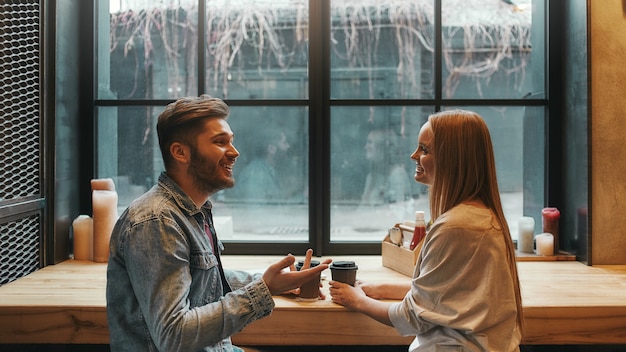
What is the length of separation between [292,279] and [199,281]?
239mm

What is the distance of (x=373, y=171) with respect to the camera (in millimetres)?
2791

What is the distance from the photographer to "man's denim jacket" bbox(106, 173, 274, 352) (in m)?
1.23

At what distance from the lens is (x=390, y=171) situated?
2791 mm

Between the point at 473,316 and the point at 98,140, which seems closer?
the point at 473,316

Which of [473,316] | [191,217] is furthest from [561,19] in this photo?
[191,217]

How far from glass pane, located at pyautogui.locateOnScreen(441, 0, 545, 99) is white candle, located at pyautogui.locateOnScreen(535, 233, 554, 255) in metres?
0.72

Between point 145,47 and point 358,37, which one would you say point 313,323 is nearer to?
point 358,37

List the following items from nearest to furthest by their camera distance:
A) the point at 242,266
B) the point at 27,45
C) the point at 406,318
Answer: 1. the point at 406,318
2. the point at 27,45
3. the point at 242,266

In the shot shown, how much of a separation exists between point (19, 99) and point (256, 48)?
1109mm

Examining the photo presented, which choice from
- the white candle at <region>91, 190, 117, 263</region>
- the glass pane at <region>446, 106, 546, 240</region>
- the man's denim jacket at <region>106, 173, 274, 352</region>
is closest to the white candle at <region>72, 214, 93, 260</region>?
the white candle at <region>91, 190, 117, 263</region>

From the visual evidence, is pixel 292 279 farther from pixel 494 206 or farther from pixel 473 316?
pixel 494 206

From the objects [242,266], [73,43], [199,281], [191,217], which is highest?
[73,43]

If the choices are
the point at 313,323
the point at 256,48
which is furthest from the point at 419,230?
the point at 256,48

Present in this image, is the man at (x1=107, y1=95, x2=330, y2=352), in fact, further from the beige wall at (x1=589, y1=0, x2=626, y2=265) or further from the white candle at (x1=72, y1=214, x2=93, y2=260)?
the beige wall at (x1=589, y1=0, x2=626, y2=265)
